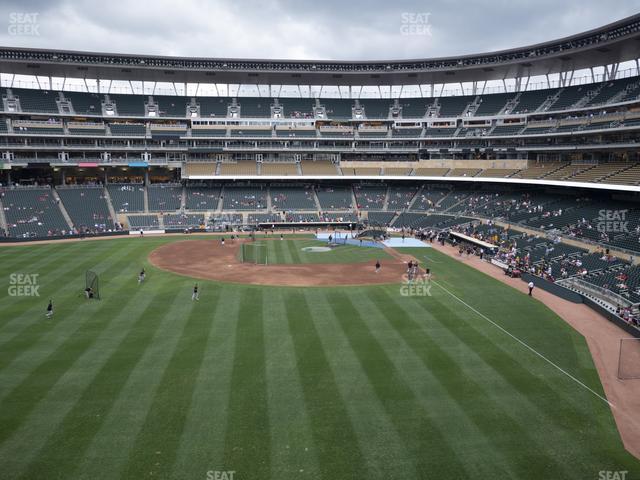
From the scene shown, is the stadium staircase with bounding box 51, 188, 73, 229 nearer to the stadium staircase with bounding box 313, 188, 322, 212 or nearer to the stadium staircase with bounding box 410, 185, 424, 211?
the stadium staircase with bounding box 313, 188, 322, 212

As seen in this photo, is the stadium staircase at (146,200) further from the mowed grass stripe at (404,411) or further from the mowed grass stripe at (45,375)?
the mowed grass stripe at (404,411)

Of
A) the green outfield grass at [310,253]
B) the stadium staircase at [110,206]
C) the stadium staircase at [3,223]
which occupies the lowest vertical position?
the green outfield grass at [310,253]

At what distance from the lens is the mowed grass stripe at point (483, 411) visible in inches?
545

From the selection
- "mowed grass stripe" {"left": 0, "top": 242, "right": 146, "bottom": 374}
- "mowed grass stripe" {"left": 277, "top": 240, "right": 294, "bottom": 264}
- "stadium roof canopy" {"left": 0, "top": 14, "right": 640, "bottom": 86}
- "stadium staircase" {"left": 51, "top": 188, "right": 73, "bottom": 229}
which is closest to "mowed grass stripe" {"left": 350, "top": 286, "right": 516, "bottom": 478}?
"mowed grass stripe" {"left": 277, "top": 240, "right": 294, "bottom": 264}

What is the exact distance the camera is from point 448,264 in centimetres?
4309

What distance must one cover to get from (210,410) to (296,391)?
3.53 metres

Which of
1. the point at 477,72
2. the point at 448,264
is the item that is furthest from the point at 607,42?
the point at 448,264

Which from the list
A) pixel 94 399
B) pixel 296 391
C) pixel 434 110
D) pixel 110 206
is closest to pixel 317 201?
pixel 434 110

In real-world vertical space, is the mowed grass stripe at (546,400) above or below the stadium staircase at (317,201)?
below

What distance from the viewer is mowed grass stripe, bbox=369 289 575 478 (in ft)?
45.4

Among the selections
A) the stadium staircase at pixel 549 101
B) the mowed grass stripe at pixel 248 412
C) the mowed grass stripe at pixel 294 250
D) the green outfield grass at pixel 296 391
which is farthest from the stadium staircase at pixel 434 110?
the mowed grass stripe at pixel 248 412

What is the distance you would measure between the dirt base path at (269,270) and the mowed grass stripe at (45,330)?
372 inches

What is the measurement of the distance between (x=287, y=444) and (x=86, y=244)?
47365 mm

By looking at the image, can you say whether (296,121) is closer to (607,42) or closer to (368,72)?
(368,72)
